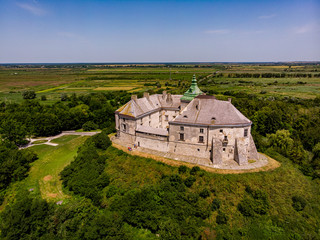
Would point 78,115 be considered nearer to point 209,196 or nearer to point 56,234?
point 56,234

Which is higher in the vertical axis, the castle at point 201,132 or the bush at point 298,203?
the castle at point 201,132

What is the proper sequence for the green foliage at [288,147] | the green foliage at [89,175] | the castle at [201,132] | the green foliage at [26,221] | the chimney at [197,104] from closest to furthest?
the green foliage at [26,221], the green foliage at [89,175], the castle at [201,132], the chimney at [197,104], the green foliage at [288,147]

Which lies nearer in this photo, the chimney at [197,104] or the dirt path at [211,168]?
the dirt path at [211,168]

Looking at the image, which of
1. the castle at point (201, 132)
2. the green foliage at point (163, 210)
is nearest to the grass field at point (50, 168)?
the green foliage at point (163, 210)

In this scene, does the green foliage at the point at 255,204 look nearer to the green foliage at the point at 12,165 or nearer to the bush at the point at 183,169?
the bush at the point at 183,169

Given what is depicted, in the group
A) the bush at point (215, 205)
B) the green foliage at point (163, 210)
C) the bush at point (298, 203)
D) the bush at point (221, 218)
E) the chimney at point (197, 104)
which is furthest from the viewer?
the chimney at point (197, 104)

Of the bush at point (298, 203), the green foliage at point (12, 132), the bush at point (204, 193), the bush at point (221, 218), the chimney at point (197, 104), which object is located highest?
the chimney at point (197, 104)

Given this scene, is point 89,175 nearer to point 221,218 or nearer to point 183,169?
point 183,169
